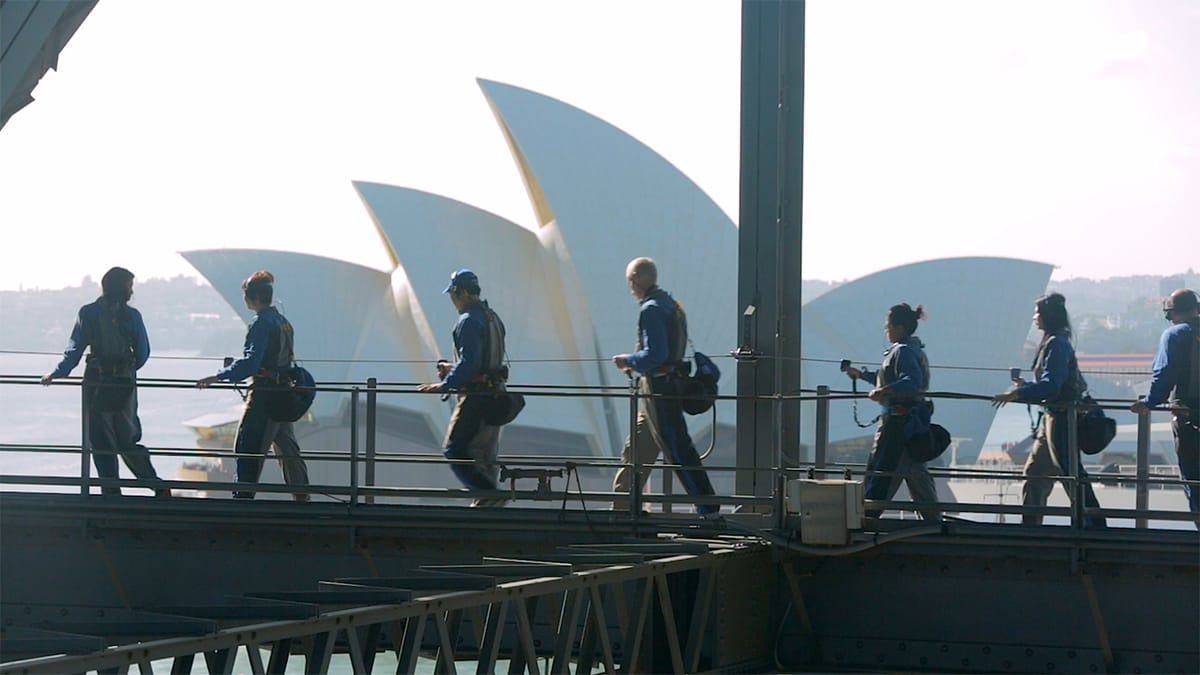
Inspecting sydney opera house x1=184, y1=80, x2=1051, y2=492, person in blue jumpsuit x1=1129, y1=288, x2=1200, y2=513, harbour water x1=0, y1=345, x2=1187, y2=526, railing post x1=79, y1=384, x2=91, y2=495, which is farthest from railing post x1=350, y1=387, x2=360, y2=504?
harbour water x1=0, y1=345, x2=1187, y2=526

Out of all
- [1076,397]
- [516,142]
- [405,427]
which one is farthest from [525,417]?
[1076,397]

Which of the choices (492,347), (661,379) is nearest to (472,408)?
(492,347)

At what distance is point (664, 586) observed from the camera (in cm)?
761

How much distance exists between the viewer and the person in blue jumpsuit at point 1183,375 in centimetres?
892

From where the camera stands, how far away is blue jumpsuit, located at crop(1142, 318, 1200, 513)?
29.3 feet

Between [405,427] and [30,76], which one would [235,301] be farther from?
[30,76]

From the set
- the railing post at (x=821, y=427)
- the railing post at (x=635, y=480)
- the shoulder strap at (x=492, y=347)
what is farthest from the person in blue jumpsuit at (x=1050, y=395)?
the shoulder strap at (x=492, y=347)

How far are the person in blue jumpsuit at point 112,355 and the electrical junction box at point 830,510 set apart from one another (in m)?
4.26

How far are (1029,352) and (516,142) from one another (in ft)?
66.6

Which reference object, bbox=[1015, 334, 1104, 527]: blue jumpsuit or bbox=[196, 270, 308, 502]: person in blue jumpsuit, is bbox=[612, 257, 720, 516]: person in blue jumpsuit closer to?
bbox=[1015, 334, 1104, 527]: blue jumpsuit

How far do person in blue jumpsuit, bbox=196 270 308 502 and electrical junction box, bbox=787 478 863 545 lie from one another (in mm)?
3224

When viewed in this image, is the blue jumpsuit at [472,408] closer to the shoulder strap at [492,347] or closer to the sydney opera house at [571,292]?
the shoulder strap at [492,347]

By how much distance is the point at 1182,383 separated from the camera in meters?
8.98

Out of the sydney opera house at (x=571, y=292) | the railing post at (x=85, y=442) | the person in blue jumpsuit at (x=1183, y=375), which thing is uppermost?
the sydney opera house at (x=571, y=292)
